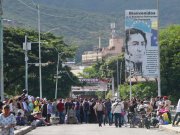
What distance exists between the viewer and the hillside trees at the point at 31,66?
7725 centimetres

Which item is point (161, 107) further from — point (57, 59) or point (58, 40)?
point (58, 40)

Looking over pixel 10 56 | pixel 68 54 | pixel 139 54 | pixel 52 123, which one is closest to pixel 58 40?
pixel 68 54

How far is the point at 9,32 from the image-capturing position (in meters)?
80.6

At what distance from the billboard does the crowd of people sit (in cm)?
764

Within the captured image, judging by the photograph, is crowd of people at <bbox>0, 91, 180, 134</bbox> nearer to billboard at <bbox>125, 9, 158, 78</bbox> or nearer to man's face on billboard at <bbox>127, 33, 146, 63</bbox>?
man's face on billboard at <bbox>127, 33, 146, 63</bbox>

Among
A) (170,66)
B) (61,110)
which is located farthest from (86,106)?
(170,66)

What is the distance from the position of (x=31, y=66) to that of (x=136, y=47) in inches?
1067

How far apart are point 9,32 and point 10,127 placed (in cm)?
6079

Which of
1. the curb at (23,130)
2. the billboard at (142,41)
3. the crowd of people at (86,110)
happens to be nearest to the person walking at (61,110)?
the crowd of people at (86,110)

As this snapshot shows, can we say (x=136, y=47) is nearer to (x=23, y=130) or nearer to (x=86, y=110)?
(x=86, y=110)

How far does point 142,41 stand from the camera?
180 ft

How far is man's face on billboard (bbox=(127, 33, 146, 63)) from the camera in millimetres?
54781

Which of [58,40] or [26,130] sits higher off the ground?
[58,40]

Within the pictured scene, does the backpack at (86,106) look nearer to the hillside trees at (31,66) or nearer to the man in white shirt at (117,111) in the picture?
the man in white shirt at (117,111)
